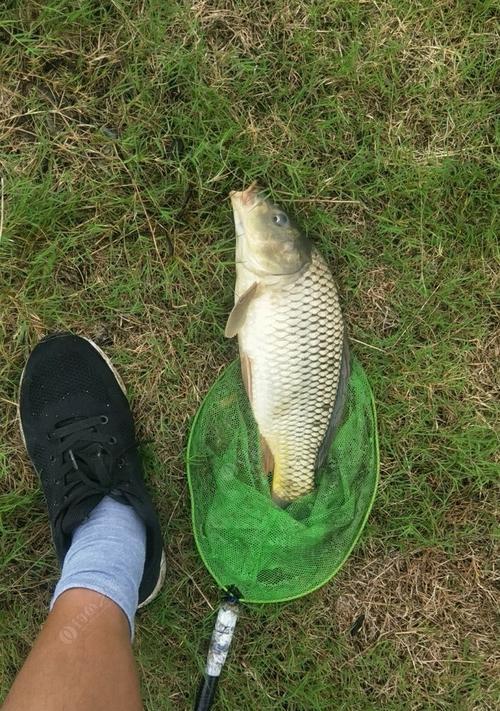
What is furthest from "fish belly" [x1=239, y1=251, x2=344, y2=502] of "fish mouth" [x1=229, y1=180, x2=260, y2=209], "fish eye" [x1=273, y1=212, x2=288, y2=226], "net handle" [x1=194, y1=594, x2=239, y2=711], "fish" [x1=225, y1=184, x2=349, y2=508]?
"net handle" [x1=194, y1=594, x2=239, y2=711]

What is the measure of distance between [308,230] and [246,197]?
27cm

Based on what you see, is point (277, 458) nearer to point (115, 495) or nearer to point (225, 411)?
point (225, 411)

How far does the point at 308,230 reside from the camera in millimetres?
2047

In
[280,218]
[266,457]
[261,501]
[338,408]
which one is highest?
[280,218]

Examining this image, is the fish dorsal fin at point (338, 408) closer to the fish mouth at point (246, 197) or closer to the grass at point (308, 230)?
the grass at point (308, 230)

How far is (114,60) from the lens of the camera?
1.97m

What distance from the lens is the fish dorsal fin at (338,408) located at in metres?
1.97

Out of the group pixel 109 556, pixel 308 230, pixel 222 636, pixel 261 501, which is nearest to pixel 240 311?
pixel 308 230

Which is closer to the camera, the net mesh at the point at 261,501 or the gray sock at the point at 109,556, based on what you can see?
the gray sock at the point at 109,556

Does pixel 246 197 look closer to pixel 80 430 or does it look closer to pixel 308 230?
pixel 308 230

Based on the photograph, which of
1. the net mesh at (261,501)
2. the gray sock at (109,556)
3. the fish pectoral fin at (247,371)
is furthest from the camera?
the net mesh at (261,501)

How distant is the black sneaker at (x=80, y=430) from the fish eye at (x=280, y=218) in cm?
68

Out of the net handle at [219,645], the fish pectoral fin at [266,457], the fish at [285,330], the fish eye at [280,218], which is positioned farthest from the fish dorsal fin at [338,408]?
the net handle at [219,645]

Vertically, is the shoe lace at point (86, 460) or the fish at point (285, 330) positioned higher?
the fish at point (285, 330)
